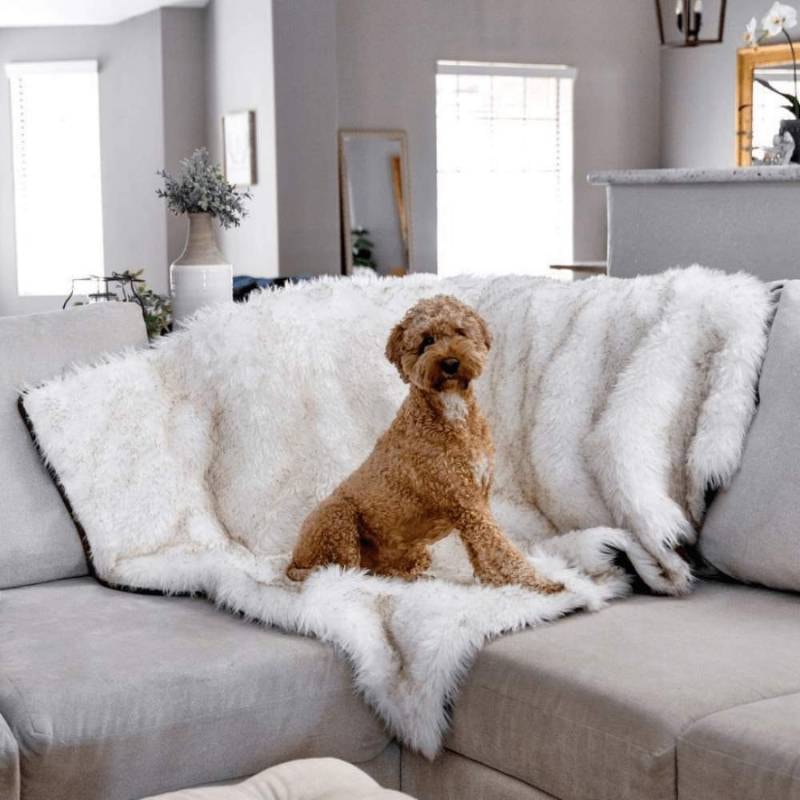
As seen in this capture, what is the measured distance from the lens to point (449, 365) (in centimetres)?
213

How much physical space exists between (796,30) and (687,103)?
125cm

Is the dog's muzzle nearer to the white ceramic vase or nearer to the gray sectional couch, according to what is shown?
the gray sectional couch

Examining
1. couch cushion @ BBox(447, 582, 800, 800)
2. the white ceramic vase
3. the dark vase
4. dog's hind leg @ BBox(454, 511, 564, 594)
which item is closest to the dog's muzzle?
dog's hind leg @ BBox(454, 511, 564, 594)

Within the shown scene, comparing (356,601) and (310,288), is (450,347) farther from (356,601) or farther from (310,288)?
(310,288)

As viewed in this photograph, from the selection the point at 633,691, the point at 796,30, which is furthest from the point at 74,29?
the point at 633,691

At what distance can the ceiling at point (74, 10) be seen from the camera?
898cm

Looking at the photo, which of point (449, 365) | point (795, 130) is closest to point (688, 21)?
point (795, 130)

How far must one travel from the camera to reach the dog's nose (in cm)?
212

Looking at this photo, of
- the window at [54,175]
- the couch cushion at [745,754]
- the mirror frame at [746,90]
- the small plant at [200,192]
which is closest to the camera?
the couch cushion at [745,754]

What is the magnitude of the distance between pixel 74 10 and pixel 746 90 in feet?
16.1

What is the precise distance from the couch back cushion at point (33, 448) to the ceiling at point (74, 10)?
6973 mm

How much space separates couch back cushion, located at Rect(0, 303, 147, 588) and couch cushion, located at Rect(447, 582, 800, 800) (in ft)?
2.98

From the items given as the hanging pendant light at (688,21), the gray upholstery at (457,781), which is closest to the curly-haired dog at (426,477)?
the gray upholstery at (457,781)

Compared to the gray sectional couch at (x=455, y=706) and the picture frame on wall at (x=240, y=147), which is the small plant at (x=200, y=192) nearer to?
the gray sectional couch at (x=455, y=706)
